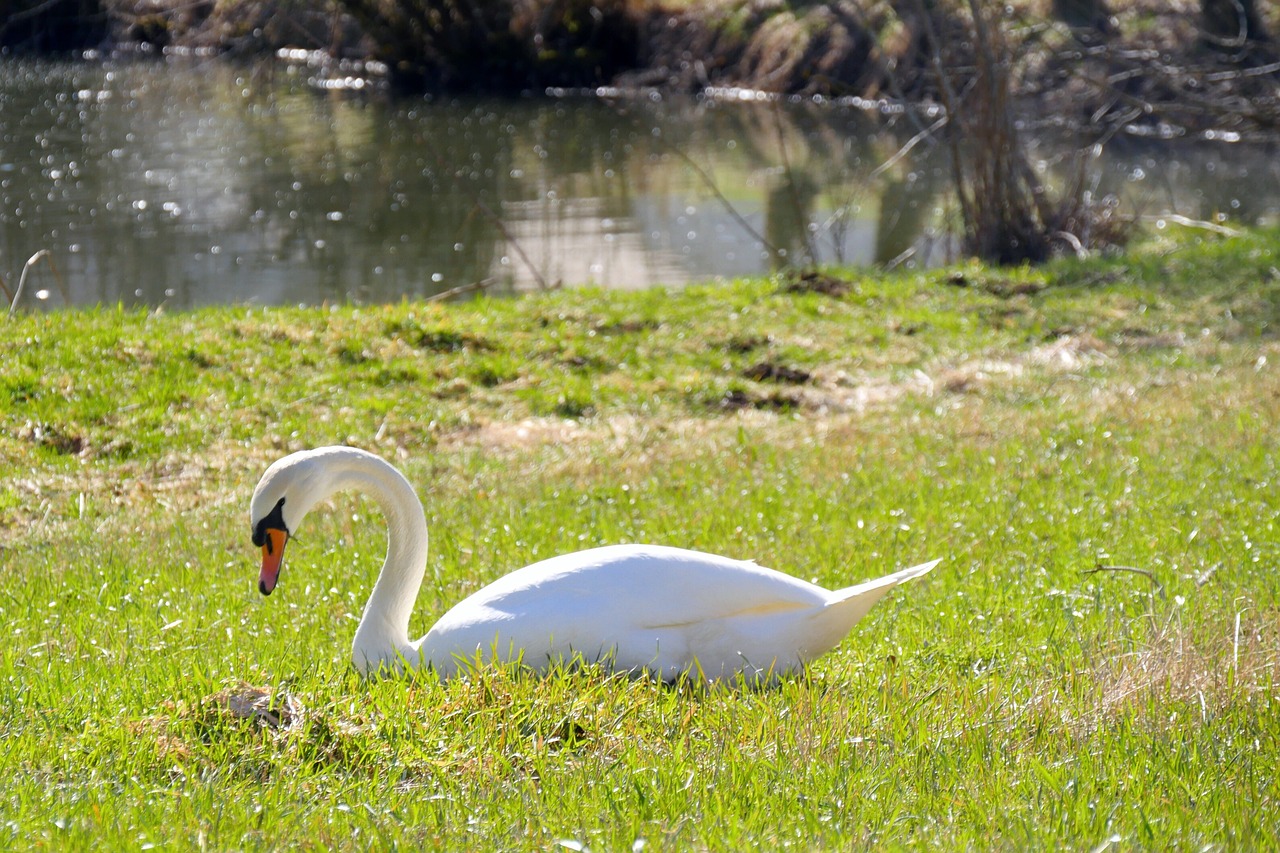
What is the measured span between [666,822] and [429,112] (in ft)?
98.8

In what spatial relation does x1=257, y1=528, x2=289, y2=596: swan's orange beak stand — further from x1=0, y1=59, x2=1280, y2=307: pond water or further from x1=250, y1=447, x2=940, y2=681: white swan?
x1=0, y1=59, x2=1280, y2=307: pond water

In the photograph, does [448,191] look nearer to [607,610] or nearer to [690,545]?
[690,545]

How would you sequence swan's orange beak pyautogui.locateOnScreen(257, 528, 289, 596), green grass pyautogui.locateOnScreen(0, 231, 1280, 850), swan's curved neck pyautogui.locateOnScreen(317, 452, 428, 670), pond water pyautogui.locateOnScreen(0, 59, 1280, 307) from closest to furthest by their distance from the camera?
green grass pyautogui.locateOnScreen(0, 231, 1280, 850)
swan's orange beak pyautogui.locateOnScreen(257, 528, 289, 596)
swan's curved neck pyautogui.locateOnScreen(317, 452, 428, 670)
pond water pyautogui.locateOnScreen(0, 59, 1280, 307)

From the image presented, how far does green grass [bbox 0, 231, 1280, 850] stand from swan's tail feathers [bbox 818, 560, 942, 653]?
0.17m

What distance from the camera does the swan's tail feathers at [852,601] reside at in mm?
4320

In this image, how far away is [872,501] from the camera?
7.09 m

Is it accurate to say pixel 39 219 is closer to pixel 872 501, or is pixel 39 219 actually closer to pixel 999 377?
pixel 999 377

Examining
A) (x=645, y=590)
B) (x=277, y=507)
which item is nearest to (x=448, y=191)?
(x=277, y=507)

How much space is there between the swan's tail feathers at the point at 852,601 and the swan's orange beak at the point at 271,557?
5.51 feet

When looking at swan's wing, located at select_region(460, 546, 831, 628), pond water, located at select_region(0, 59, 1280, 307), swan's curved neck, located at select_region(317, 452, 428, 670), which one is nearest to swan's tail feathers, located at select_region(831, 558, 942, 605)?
swan's wing, located at select_region(460, 546, 831, 628)

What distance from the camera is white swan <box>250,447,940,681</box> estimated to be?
168 inches

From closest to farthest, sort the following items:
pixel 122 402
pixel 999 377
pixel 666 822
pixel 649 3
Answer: pixel 666 822
pixel 122 402
pixel 999 377
pixel 649 3

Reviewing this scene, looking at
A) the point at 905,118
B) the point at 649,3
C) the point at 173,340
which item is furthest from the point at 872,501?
the point at 649,3

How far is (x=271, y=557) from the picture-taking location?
427 centimetres
